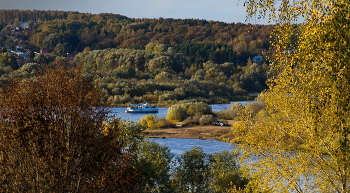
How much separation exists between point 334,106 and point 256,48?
104m

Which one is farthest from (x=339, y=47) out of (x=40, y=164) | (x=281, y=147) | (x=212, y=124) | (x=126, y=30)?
(x=126, y=30)

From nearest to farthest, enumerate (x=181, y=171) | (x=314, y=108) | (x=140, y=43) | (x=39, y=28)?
(x=314, y=108), (x=181, y=171), (x=140, y=43), (x=39, y=28)

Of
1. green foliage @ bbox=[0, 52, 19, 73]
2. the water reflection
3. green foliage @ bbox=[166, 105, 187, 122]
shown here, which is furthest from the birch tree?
green foliage @ bbox=[0, 52, 19, 73]

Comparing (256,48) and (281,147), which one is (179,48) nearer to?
(256,48)

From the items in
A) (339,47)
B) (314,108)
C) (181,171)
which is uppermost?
(339,47)

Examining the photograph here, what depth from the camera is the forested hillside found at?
67.7 metres

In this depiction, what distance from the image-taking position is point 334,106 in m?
7.18

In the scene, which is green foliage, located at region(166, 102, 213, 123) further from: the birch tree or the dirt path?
the birch tree

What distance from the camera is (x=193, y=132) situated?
123 feet

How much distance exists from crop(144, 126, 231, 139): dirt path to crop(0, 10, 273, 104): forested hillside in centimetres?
1327

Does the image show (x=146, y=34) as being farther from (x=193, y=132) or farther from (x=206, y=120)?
(x=193, y=132)

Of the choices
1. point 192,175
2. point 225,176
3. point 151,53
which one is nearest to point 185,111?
point 192,175

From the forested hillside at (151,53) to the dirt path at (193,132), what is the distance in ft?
43.5

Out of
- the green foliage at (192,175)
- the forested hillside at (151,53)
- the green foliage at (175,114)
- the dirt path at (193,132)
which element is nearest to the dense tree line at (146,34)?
the forested hillside at (151,53)
